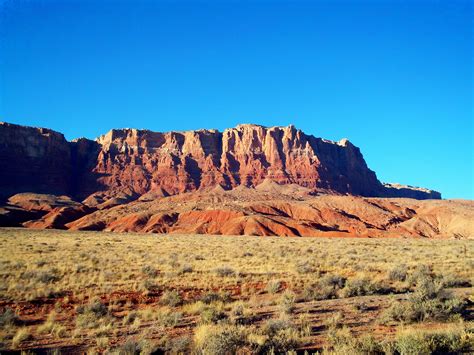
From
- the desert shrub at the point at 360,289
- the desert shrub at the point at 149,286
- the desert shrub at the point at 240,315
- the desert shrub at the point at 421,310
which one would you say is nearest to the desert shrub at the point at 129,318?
the desert shrub at the point at 240,315

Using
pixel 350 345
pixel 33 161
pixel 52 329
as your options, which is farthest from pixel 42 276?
pixel 33 161

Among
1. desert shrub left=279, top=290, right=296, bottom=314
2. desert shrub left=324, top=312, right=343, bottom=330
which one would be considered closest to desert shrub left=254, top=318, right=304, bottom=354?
desert shrub left=324, top=312, right=343, bottom=330

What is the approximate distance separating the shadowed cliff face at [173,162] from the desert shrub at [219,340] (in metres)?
127

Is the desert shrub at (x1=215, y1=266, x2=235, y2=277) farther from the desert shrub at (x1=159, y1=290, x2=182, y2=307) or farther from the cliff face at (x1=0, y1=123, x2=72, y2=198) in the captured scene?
the cliff face at (x1=0, y1=123, x2=72, y2=198)

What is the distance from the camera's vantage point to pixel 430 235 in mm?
79438

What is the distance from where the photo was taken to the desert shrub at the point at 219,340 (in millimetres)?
7445

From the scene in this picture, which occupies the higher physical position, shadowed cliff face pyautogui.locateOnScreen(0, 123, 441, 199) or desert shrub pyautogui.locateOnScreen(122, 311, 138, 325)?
shadowed cliff face pyautogui.locateOnScreen(0, 123, 441, 199)

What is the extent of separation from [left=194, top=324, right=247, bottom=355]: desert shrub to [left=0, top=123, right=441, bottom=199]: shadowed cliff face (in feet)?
418

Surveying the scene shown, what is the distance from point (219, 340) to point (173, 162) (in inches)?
5762

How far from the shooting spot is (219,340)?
7.67 m

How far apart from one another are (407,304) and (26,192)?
131 meters

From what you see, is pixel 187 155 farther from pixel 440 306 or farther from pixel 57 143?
pixel 440 306

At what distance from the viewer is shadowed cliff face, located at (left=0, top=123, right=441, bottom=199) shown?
5394 inches

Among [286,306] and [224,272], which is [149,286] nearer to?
[224,272]
